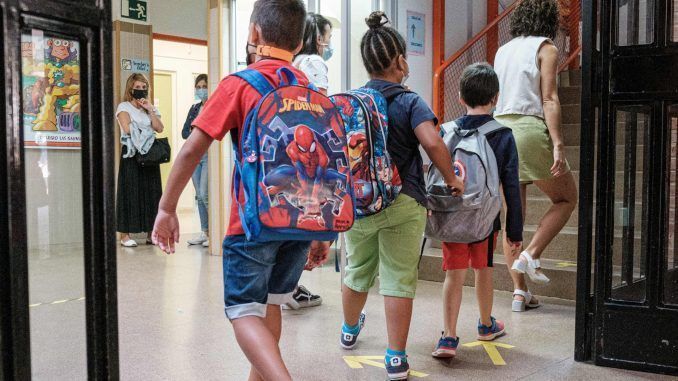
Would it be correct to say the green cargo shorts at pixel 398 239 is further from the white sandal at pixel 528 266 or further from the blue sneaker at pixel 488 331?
the white sandal at pixel 528 266

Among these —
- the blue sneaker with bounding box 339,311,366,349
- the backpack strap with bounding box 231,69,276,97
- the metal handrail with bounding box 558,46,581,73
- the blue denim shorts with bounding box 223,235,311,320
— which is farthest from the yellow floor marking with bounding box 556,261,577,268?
the metal handrail with bounding box 558,46,581,73

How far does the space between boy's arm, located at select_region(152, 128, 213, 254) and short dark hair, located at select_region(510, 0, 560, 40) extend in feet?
8.19

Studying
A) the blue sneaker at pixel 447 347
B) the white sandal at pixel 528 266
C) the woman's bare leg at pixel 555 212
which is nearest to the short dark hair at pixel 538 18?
the woman's bare leg at pixel 555 212

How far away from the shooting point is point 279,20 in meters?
2.09

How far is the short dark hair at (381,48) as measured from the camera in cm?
277

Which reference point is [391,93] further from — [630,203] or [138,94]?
[138,94]

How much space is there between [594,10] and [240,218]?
1.77 metres

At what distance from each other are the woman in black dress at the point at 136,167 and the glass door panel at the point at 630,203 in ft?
16.4

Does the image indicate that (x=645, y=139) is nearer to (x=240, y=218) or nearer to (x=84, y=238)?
(x=240, y=218)

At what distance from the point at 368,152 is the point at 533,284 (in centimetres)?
223

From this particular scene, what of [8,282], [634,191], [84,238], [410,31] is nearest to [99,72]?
[84,238]

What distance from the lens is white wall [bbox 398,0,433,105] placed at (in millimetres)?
6477

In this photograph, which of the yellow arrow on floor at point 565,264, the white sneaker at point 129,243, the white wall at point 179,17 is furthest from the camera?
the white wall at point 179,17

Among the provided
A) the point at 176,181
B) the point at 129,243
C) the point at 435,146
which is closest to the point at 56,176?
the point at 176,181
